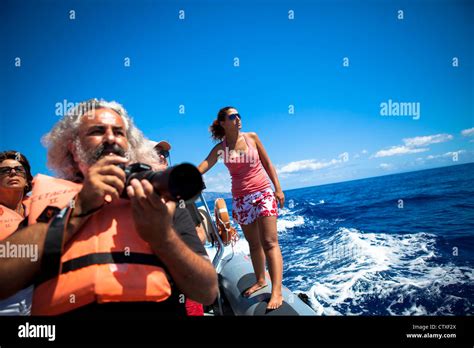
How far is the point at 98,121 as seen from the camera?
1191 mm

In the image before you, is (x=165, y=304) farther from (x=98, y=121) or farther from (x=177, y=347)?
(x=98, y=121)

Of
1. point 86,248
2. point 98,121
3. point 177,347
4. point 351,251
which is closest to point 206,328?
point 177,347

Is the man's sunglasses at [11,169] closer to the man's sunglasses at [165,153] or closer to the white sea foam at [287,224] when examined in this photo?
the man's sunglasses at [165,153]

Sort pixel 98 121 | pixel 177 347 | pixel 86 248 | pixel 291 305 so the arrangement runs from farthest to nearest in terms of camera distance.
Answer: pixel 291 305 < pixel 98 121 < pixel 177 347 < pixel 86 248

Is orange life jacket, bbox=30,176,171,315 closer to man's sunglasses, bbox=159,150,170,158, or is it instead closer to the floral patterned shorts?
the floral patterned shorts

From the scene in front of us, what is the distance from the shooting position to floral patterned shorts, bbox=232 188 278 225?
8.52 ft

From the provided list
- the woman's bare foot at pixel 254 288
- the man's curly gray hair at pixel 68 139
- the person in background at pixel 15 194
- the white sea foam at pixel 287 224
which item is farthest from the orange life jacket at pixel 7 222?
the white sea foam at pixel 287 224

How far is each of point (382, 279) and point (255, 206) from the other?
13.3ft

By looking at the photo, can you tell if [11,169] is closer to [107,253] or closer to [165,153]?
[165,153]

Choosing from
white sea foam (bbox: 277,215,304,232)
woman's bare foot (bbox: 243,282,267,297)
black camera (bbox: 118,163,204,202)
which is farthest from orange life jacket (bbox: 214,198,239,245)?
white sea foam (bbox: 277,215,304,232)

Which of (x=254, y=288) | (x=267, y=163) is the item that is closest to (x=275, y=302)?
(x=254, y=288)

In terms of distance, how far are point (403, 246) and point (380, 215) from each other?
7837 millimetres

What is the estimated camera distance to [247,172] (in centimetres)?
275

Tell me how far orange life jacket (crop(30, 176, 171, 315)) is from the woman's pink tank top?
1766 millimetres
